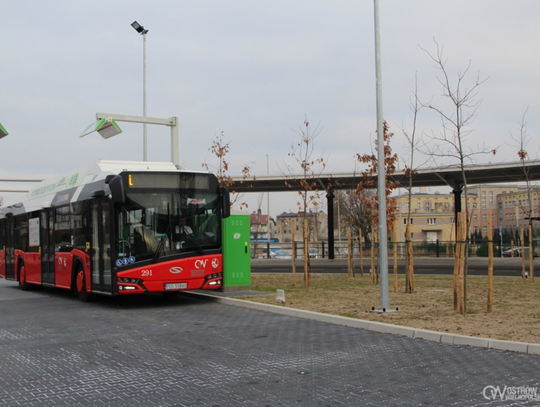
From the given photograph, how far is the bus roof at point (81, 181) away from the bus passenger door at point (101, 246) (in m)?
0.73

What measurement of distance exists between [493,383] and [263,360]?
2.87 metres

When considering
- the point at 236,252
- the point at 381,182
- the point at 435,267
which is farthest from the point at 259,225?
the point at 381,182

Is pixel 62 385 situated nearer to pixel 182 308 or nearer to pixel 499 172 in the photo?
pixel 182 308

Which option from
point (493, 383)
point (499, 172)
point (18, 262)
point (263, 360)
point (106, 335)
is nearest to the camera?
point (493, 383)

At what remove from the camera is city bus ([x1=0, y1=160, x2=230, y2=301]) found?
13.9 meters

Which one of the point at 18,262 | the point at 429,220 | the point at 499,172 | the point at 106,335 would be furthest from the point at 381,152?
the point at 429,220

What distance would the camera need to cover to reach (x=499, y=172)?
35812 millimetres

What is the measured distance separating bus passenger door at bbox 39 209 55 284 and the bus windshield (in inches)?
206

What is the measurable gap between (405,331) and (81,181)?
1008 cm

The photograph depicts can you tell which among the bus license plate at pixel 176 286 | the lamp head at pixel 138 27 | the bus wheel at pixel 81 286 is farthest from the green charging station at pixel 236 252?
the lamp head at pixel 138 27

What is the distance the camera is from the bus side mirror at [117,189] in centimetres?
1359

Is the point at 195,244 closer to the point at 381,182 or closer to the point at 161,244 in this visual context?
the point at 161,244

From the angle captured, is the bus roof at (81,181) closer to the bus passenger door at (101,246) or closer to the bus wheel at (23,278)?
the bus passenger door at (101,246)

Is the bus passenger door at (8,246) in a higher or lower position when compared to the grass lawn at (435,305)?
higher
